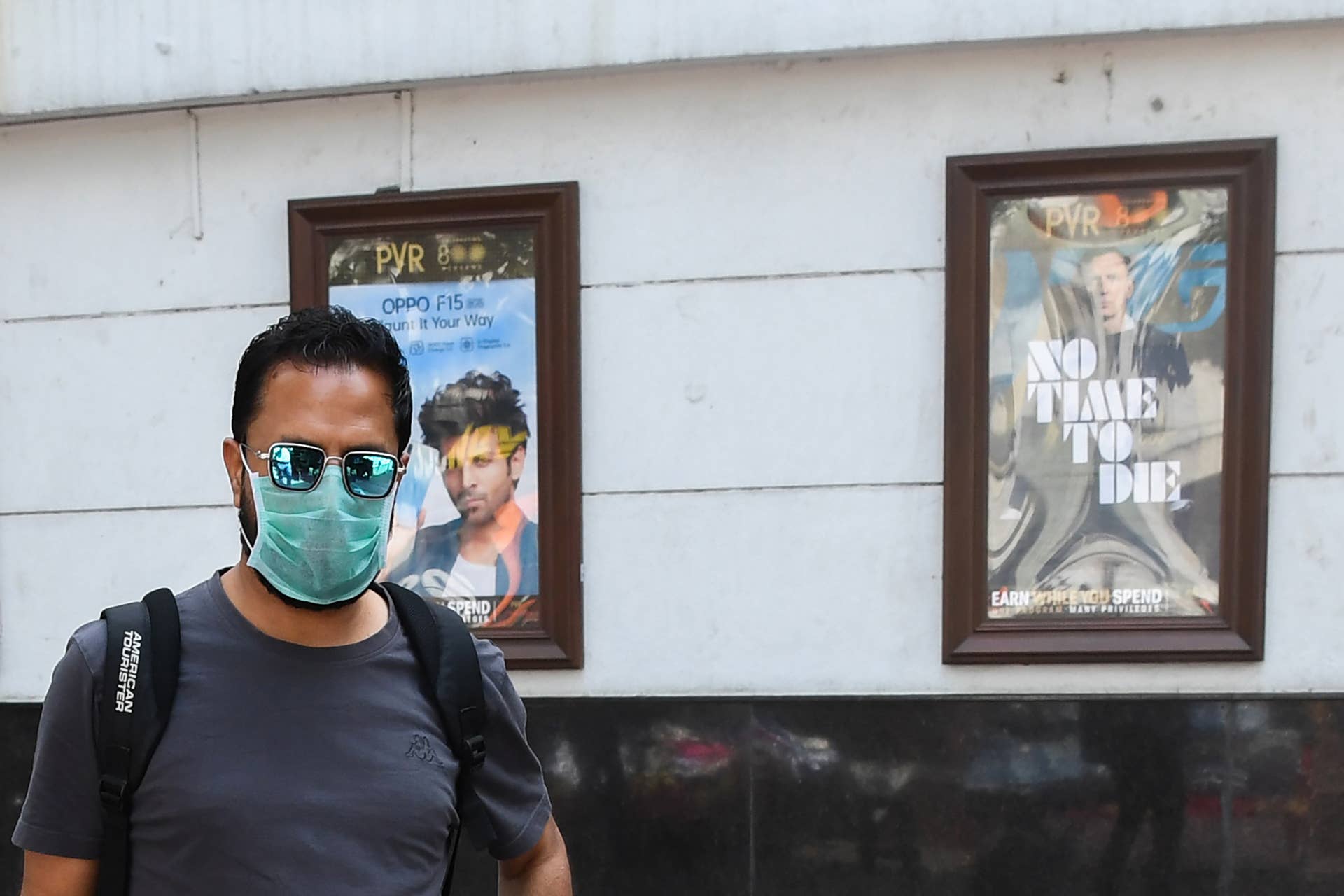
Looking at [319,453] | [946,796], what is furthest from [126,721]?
[946,796]

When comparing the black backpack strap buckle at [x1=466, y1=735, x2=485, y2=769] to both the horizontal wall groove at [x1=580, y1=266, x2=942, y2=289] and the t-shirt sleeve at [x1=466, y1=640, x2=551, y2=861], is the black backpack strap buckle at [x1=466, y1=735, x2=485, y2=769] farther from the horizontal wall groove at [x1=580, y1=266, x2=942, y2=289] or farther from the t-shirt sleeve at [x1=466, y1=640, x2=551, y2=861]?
A: the horizontal wall groove at [x1=580, y1=266, x2=942, y2=289]

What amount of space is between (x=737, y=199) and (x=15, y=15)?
3354 millimetres

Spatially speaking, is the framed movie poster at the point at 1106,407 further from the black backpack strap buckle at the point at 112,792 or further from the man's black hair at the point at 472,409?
the black backpack strap buckle at the point at 112,792

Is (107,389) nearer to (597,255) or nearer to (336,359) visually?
(597,255)

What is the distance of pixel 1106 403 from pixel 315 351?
338cm

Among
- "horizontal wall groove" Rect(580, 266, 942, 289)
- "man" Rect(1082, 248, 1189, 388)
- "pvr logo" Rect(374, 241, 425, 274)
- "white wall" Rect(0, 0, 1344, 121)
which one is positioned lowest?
"man" Rect(1082, 248, 1189, 388)

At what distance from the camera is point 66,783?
61.7 inches

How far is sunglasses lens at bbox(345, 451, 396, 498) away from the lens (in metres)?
1.77

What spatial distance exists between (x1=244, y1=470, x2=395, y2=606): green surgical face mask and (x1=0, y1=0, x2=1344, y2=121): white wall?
2.94m

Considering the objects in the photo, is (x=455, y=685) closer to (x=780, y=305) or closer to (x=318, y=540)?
(x=318, y=540)

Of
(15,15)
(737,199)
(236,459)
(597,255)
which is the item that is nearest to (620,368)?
(597,255)

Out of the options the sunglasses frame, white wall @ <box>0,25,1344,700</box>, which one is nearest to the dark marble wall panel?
white wall @ <box>0,25,1344,700</box>

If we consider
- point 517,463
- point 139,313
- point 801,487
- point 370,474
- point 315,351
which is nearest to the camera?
point 315,351

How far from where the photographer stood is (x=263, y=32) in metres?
4.40
